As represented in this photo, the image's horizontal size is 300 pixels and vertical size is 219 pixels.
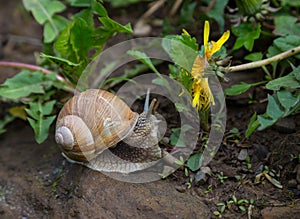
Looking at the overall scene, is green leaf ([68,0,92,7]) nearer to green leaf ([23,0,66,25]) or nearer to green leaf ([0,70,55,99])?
green leaf ([23,0,66,25])

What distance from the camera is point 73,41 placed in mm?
2840

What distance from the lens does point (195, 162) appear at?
2.45m

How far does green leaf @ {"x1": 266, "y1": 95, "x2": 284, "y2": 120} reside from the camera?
2285 mm

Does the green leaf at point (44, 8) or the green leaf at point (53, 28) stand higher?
the green leaf at point (44, 8)

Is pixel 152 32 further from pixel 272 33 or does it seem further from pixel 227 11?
pixel 272 33

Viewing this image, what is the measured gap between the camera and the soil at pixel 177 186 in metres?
2.22

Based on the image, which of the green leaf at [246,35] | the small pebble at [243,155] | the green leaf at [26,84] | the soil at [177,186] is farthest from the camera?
the green leaf at [26,84]

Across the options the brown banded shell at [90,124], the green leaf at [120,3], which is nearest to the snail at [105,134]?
the brown banded shell at [90,124]

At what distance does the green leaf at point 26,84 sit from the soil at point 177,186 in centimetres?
37

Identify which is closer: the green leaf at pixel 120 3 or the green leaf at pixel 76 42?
the green leaf at pixel 76 42

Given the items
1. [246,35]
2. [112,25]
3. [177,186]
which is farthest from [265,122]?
[112,25]

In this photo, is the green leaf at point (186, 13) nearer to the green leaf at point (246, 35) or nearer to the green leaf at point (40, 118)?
the green leaf at point (246, 35)

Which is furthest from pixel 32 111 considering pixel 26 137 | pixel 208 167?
pixel 208 167

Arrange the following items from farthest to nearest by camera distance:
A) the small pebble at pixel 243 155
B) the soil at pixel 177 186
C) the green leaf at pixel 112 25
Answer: the green leaf at pixel 112 25, the small pebble at pixel 243 155, the soil at pixel 177 186
